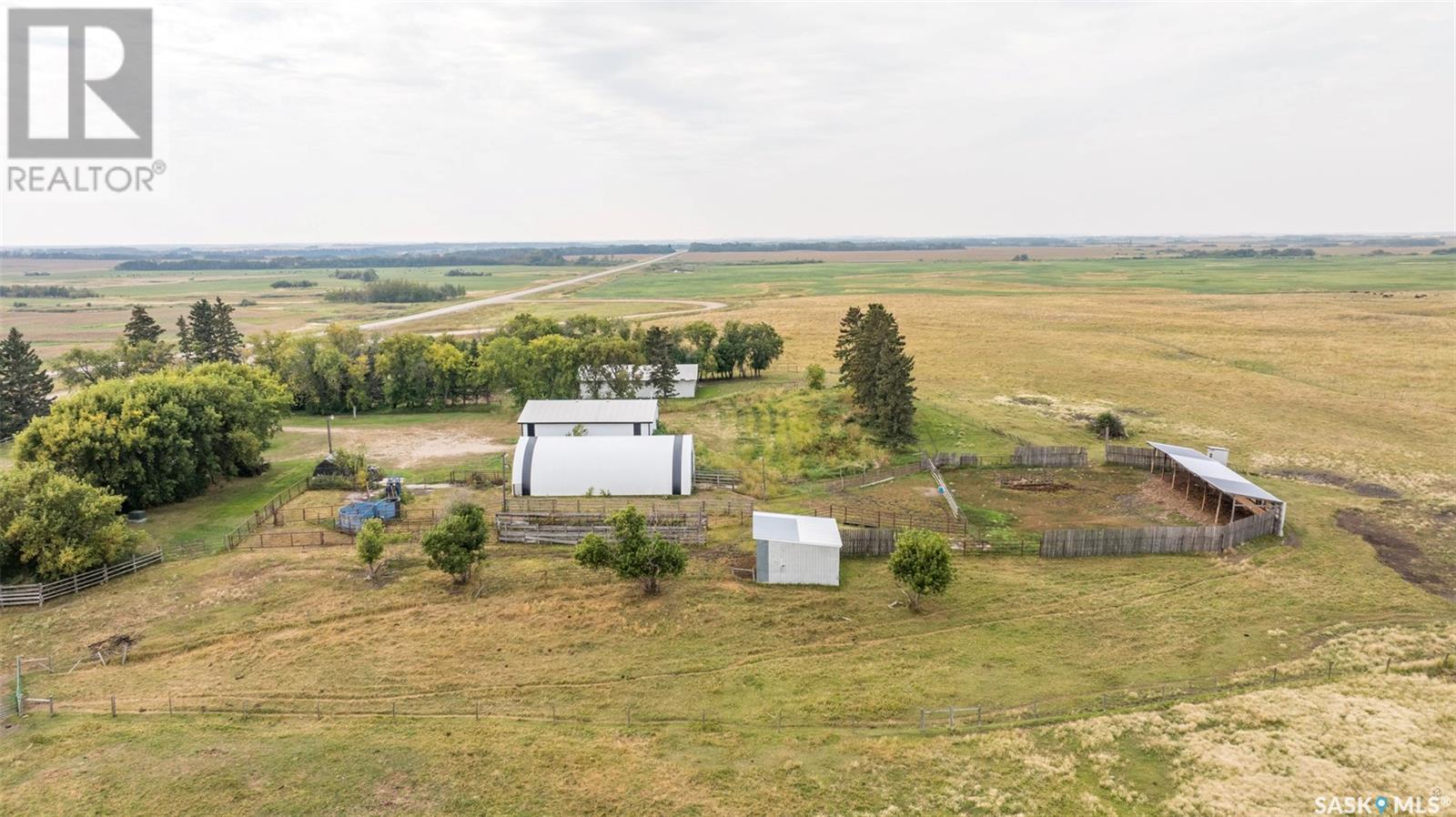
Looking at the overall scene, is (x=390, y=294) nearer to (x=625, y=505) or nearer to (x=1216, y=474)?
(x=625, y=505)

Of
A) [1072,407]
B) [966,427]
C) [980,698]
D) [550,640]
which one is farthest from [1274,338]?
[550,640]

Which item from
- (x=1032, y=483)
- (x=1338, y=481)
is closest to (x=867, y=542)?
(x=1032, y=483)

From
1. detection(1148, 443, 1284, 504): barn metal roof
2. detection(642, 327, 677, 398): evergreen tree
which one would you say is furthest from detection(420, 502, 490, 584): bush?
detection(642, 327, 677, 398): evergreen tree

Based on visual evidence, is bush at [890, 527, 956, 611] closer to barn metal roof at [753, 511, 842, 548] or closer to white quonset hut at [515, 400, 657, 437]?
barn metal roof at [753, 511, 842, 548]

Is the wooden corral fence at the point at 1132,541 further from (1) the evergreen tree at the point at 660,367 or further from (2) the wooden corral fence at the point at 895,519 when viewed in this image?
(1) the evergreen tree at the point at 660,367

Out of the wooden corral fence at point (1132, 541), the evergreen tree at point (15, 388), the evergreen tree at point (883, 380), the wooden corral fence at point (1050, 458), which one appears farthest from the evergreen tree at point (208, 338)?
the wooden corral fence at point (1132, 541)

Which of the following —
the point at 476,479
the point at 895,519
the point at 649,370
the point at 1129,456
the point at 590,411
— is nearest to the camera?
the point at 895,519
